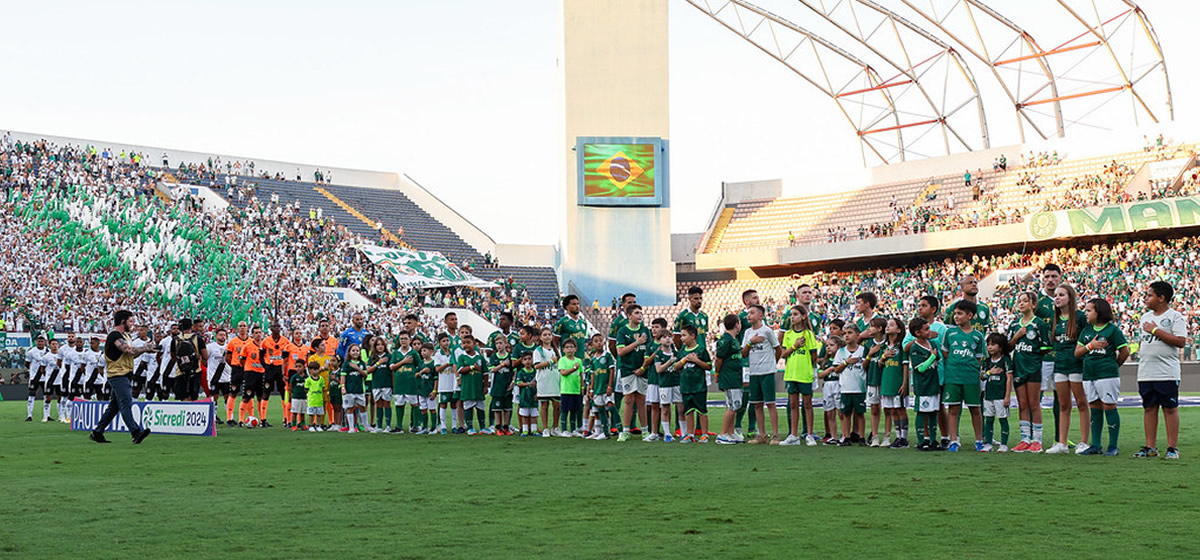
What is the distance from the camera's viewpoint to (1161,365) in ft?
40.0

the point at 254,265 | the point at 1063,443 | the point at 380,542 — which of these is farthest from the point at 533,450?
the point at 254,265

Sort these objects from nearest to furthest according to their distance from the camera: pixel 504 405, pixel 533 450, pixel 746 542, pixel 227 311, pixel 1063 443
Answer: pixel 746 542, pixel 1063 443, pixel 533 450, pixel 504 405, pixel 227 311

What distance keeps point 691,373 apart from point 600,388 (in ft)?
6.33

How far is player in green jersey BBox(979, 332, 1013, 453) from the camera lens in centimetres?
1381

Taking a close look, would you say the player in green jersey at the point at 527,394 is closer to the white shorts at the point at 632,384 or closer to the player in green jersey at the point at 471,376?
→ the player in green jersey at the point at 471,376

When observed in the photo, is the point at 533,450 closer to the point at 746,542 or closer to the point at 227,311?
Result: the point at 746,542

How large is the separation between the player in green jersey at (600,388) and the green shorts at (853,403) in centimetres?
352

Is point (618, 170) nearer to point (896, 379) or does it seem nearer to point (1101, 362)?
point (896, 379)

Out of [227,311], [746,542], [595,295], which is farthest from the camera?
[595,295]

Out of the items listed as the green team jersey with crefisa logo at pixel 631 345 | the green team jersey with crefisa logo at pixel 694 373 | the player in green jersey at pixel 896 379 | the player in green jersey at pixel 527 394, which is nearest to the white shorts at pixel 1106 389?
the player in green jersey at pixel 896 379

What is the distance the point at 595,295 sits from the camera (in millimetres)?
58719

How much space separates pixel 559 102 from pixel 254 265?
56.8 feet

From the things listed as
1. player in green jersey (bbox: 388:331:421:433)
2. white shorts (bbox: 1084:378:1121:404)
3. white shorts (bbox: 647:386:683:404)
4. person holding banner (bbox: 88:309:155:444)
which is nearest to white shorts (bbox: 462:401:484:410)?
player in green jersey (bbox: 388:331:421:433)

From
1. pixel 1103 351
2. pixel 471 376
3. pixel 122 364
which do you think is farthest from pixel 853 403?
pixel 122 364
